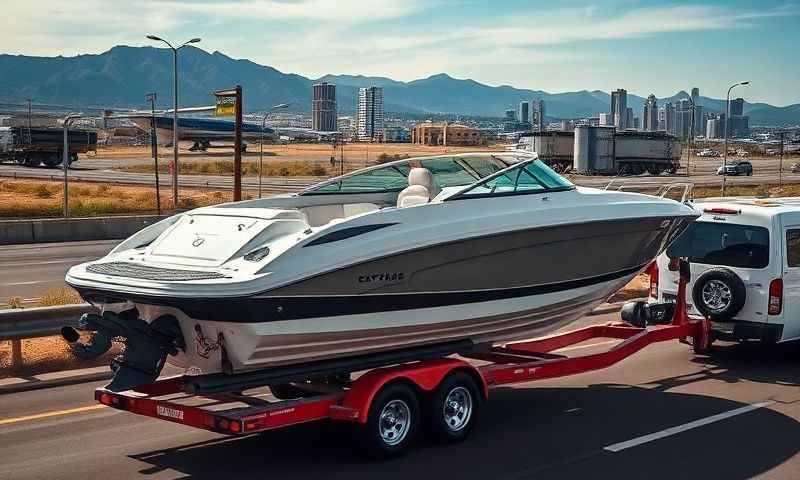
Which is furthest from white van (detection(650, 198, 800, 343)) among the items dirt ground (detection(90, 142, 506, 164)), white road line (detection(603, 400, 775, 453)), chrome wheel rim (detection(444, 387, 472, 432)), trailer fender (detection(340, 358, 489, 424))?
dirt ground (detection(90, 142, 506, 164))

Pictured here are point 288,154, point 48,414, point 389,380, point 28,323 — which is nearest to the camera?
point 389,380

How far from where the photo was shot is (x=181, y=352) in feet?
25.5

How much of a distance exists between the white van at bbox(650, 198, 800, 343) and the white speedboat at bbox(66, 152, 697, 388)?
60.0 inches

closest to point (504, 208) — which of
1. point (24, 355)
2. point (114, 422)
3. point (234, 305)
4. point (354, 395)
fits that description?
point (354, 395)

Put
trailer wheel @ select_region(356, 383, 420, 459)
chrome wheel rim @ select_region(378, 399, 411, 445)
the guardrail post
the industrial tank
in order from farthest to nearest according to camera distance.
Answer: the industrial tank < the guardrail post < chrome wheel rim @ select_region(378, 399, 411, 445) < trailer wheel @ select_region(356, 383, 420, 459)

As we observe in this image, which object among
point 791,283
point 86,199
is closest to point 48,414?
point 791,283

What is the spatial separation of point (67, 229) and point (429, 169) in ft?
83.2

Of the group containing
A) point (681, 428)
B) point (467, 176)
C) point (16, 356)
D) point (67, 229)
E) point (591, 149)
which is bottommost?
point (67, 229)

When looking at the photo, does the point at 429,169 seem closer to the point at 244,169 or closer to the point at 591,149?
the point at 591,149

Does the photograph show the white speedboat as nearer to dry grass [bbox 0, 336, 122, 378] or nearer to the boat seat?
the boat seat

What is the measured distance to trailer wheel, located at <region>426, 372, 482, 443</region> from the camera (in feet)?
26.9

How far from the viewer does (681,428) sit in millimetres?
9062

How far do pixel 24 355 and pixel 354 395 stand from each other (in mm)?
5686

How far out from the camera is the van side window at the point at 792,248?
11.3 meters
